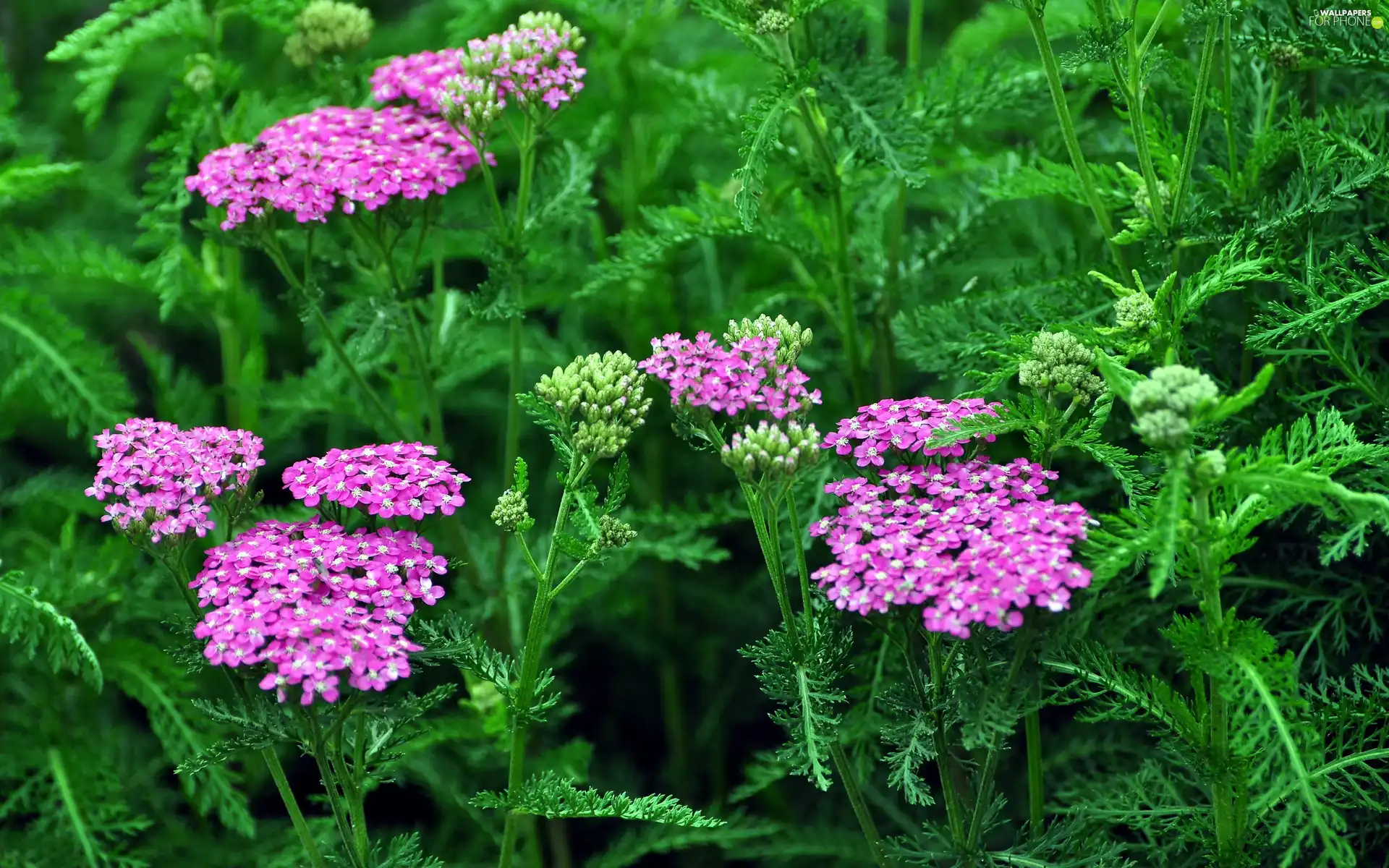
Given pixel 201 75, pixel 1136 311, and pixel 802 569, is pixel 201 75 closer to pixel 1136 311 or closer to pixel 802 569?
pixel 802 569

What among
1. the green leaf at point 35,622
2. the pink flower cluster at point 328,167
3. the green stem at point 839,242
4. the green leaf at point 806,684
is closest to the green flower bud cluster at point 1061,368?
the green leaf at point 806,684

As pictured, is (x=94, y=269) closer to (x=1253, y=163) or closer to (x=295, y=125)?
(x=295, y=125)

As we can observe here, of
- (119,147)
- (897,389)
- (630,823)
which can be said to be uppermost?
(119,147)

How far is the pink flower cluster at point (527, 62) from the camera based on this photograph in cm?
221

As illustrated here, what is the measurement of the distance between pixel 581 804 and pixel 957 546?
0.67 meters

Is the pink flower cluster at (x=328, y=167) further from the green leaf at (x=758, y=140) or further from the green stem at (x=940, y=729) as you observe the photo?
the green stem at (x=940, y=729)

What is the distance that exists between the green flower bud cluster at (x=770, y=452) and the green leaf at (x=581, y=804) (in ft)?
1.64

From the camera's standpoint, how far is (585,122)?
3.17m

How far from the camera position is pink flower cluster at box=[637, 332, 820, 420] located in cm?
183

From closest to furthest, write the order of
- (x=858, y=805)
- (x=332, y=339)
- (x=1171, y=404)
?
(x=1171, y=404) < (x=858, y=805) < (x=332, y=339)

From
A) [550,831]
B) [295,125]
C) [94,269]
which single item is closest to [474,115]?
[295,125]

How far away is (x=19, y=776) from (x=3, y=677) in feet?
Result: 1.04

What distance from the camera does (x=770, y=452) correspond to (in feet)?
5.73

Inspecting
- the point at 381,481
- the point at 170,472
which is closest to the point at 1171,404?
the point at 381,481
